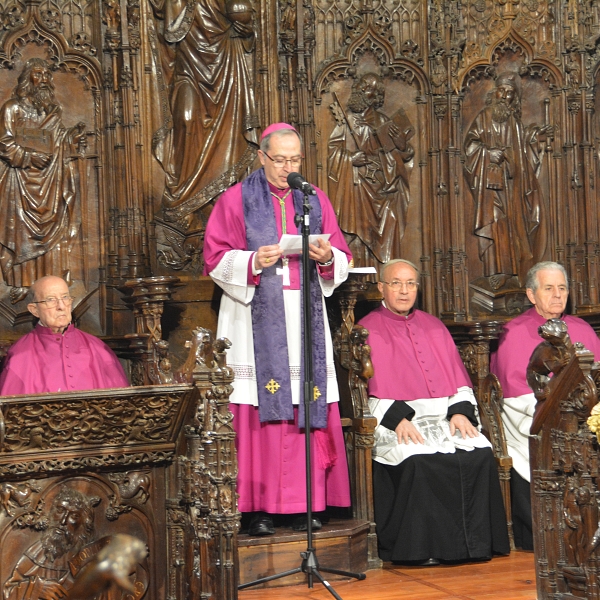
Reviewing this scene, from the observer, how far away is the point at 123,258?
24.7 feet

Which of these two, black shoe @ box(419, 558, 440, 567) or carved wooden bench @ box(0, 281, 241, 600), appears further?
black shoe @ box(419, 558, 440, 567)

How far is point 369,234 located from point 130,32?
219 cm

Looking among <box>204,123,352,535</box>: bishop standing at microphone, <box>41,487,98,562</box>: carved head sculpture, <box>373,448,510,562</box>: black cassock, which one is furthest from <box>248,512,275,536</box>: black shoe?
<box>41,487,98,562</box>: carved head sculpture

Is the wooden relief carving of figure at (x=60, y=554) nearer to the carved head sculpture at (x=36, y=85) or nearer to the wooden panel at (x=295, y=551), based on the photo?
the wooden panel at (x=295, y=551)

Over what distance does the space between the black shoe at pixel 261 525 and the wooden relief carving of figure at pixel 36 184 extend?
7.27 feet

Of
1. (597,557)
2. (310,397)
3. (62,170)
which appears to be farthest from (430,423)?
(62,170)

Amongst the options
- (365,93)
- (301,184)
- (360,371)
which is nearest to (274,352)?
(360,371)

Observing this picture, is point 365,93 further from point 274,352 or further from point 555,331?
point 555,331

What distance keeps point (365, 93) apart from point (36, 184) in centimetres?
241

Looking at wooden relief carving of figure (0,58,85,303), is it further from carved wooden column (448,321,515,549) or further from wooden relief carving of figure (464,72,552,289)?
wooden relief carving of figure (464,72,552,289)

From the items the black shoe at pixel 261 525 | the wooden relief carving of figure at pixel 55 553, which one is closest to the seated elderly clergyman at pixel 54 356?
the black shoe at pixel 261 525

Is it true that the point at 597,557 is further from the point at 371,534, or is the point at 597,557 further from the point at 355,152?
the point at 355,152

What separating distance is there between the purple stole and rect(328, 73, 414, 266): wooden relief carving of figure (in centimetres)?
149

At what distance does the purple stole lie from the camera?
6.45 meters
